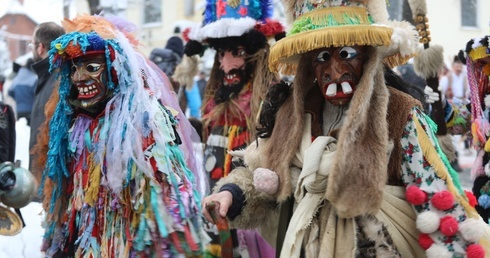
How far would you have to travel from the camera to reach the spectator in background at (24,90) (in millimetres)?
11117

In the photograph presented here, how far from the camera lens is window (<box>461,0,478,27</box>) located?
77.4ft

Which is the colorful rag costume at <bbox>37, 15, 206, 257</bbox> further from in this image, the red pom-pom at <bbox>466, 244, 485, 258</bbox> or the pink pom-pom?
the red pom-pom at <bbox>466, 244, 485, 258</bbox>

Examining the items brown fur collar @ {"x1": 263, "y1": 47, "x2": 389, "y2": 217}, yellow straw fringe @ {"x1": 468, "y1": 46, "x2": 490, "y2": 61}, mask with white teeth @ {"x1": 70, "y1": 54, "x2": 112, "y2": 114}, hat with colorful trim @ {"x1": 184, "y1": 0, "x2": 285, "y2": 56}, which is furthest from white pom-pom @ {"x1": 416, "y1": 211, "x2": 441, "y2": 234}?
hat with colorful trim @ {"x1": 184, "y1": 0, "x2": 285, "y2": 56}

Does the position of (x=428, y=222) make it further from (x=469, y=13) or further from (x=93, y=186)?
(x=469, y=13)

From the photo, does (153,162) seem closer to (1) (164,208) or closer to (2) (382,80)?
(1) (164,208)

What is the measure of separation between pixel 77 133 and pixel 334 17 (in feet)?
5.85

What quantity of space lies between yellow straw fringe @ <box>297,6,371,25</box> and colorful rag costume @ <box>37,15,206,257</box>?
1234 mm

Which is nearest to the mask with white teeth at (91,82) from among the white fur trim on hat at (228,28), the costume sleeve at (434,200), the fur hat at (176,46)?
the costume sleeve at (434,200)

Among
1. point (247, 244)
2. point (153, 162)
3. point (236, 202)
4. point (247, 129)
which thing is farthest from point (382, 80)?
point (247, 129)

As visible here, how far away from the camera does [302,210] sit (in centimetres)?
334

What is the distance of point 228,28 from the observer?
6.65 meters

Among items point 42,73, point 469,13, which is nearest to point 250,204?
point 42,73

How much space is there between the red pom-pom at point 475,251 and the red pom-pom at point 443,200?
0.62ft

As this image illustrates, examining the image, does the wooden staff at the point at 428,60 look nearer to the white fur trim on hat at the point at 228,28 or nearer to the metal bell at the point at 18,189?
the white fur trim on hat at the point at 228,28
